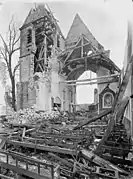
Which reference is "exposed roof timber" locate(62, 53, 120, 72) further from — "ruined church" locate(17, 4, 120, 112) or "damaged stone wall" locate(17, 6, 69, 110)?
"damaged stone wall" locate(17, 6, 69, 110)

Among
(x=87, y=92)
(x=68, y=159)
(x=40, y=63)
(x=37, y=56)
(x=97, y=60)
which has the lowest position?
(x=68, y=159)

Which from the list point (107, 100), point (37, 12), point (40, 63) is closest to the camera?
point (37, 12)

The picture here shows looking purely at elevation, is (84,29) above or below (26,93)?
above

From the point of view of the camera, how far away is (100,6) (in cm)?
67

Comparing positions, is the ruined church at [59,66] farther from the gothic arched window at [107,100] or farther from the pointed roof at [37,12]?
the pointed roof at [37,12]

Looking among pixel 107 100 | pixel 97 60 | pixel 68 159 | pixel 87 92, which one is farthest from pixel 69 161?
pixel 97 60

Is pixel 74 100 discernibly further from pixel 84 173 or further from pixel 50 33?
pixel 84 173

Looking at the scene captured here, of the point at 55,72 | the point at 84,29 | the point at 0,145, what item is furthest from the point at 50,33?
the point at 0,145

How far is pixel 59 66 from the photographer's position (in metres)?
4.69

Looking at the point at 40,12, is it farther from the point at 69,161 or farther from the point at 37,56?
the point at 69,161

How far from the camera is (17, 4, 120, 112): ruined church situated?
11.5ft

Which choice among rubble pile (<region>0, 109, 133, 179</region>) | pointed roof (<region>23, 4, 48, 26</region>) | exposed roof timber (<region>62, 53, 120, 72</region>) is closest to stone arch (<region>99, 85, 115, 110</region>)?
exposed roof timber (<region>62, 53, 120, 72</region>)

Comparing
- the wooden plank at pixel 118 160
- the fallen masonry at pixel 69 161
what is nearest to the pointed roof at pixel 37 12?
the fallen masonry at pixel 69 161

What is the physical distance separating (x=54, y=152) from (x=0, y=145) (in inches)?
29.8
